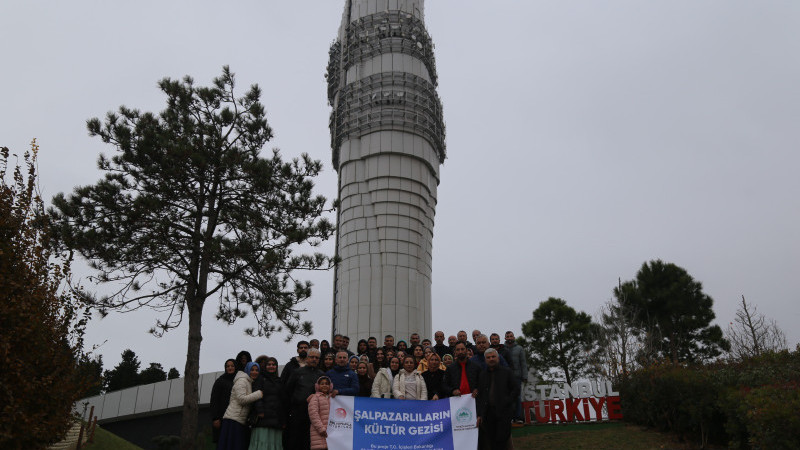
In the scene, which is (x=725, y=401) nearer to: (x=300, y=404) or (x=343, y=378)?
(x=343, y=378)

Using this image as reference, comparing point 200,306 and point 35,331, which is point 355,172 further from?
point 35,331

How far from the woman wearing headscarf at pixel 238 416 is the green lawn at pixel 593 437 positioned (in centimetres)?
738

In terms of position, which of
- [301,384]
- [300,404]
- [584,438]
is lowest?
[584,438]

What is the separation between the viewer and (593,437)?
13.8 meters

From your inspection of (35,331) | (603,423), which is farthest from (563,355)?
(35,331)

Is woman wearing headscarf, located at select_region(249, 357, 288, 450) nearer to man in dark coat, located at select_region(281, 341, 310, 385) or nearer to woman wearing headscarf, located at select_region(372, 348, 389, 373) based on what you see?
man in dark coat, located at select_region(281, 341, 310, 385)

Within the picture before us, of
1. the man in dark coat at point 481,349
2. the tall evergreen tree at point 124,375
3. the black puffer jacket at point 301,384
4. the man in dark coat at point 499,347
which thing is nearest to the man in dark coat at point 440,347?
the man in dark coat at point 499,347

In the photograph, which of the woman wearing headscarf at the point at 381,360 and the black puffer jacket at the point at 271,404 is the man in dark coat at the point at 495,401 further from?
the black puffer jacket at the point at 271,404

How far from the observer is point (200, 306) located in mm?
13492

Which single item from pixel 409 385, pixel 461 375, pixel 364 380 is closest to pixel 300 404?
pixel 364 380

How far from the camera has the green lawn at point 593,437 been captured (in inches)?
506

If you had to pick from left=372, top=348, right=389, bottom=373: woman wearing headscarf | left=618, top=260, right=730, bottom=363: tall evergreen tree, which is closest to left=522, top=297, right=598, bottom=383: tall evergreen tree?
left=618, top=260, right=730, bottom=363: tall evergreen tree

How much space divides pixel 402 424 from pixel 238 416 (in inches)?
95.9

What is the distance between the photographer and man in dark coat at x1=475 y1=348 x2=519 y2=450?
858 centimetres
